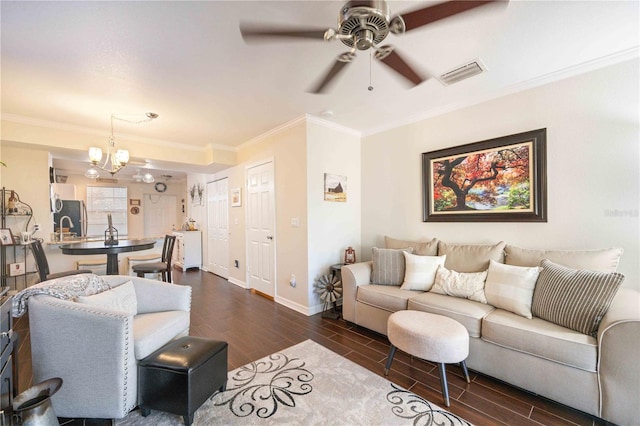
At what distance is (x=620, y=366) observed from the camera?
152 cm

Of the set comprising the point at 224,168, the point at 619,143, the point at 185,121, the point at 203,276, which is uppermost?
the point at 185,121

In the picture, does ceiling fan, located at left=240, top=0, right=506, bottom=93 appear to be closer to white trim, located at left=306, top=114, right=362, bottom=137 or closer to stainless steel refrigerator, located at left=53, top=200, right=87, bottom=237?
white trim, located at left=306, top=114, right=362, bottom=137

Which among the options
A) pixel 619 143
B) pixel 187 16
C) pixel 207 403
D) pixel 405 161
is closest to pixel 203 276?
pixel 207 403

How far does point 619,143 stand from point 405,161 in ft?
6.31

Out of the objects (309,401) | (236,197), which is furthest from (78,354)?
(236,197)

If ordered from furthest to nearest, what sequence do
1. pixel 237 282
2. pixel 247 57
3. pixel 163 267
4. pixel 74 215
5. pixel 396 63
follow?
pixel 74 215
pixel 237 282
pixel 163 267
pixel 247 57
pixel 396 63

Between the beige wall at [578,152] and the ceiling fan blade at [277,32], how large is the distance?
2.36 meters

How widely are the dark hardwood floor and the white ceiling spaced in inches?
82.1

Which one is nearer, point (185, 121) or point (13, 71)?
point (13, 71)

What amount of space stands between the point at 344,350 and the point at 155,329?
5.26 feet

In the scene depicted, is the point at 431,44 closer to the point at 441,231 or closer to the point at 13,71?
the point at 441,231

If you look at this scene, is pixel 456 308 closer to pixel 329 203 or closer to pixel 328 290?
pixel 328 290

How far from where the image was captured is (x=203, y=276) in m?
5.64

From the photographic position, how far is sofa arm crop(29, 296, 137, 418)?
1.54 meters
